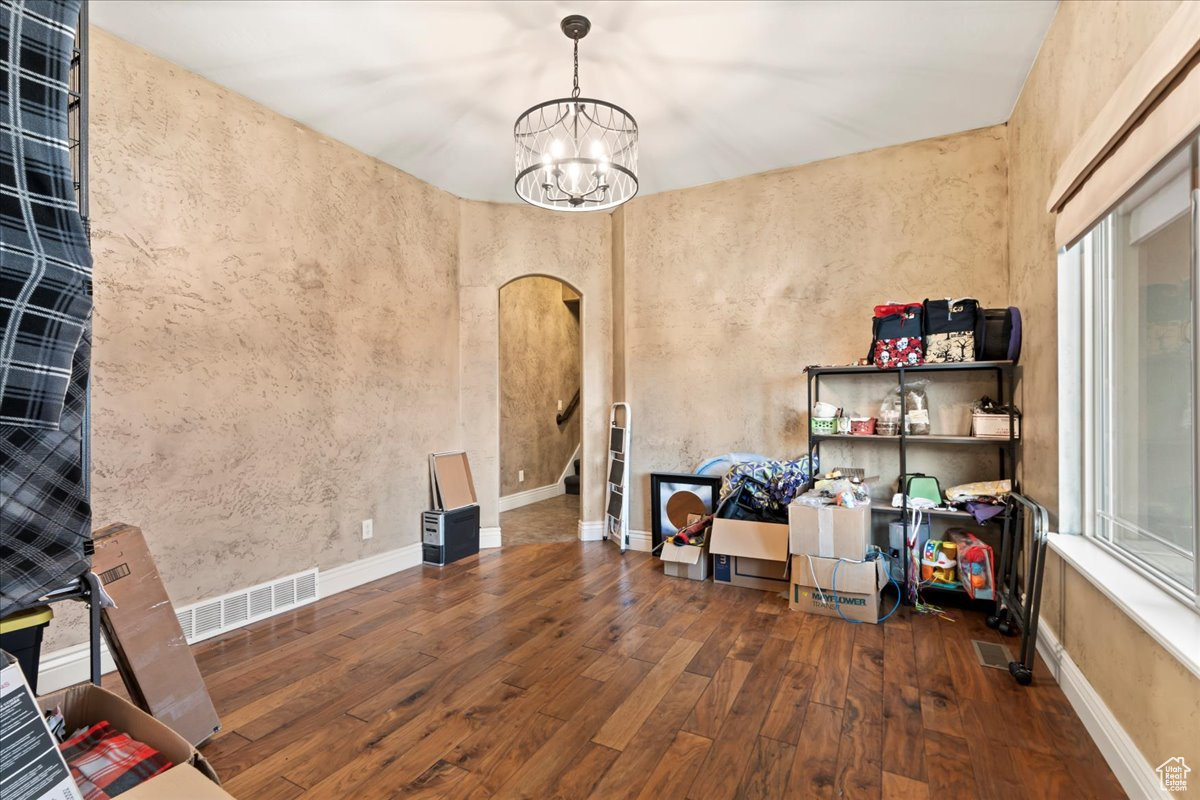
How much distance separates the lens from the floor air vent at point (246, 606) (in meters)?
2.79

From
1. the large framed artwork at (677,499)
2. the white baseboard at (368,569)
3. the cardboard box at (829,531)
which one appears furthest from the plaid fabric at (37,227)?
the large framed artwork at (677,499)

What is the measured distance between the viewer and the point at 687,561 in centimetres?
370

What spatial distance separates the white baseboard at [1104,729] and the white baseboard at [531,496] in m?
4.62

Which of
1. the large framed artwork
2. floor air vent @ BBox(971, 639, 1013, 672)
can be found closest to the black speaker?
the large framed artwork

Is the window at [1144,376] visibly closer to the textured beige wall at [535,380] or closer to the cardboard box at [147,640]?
the cardboard box at [147,640]

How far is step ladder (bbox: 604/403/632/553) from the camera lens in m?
4.44

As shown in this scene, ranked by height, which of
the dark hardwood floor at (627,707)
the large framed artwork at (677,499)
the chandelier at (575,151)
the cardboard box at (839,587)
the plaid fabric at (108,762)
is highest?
the chandelier at (575,151)

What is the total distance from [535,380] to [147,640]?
4861mm

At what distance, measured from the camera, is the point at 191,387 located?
9.21 ft

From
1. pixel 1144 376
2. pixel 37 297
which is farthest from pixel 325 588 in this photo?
pixel 1144 376

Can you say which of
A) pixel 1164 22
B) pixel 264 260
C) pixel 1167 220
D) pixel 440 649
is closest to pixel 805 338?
pixel 1167 220

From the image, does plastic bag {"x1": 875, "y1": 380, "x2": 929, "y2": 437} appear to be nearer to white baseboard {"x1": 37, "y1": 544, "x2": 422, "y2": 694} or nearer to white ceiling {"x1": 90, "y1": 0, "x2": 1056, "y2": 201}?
white ceiling {"x1": 90, "y1": 0, "x2": 1056, "y2": 201}

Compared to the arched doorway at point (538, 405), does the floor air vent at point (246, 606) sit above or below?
below

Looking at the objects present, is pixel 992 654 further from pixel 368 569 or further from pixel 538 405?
pixel 538 405
